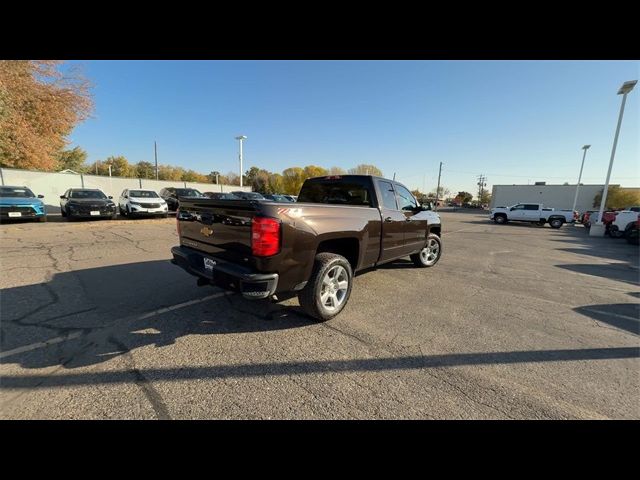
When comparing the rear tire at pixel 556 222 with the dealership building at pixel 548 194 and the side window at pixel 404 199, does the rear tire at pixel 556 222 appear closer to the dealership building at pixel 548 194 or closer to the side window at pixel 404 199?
the side window at pixel 404 199

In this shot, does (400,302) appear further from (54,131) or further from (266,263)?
(54,131)

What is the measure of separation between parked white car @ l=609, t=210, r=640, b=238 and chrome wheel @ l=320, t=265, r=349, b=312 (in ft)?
61.3

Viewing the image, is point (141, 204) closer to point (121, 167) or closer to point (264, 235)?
point (264, 235)

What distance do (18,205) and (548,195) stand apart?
7018cm

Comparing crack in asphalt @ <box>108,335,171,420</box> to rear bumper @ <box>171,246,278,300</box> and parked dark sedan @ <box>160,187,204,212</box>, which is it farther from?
parked dark sedan @ <box>160,187,204,212</box>

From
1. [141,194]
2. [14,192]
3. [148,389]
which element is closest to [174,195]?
[141,194]

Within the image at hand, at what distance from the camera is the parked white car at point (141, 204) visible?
49.3 ft

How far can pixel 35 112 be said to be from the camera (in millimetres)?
19969

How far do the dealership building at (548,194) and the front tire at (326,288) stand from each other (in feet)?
208

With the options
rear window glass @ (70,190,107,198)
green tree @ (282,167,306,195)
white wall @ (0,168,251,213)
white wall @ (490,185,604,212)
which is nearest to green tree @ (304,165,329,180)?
green tree @ (282,167,306,195)

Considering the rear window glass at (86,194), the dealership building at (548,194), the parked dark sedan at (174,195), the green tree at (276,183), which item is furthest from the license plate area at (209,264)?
the green tree at (276,183)

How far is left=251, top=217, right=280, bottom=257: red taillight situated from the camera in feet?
9.11
